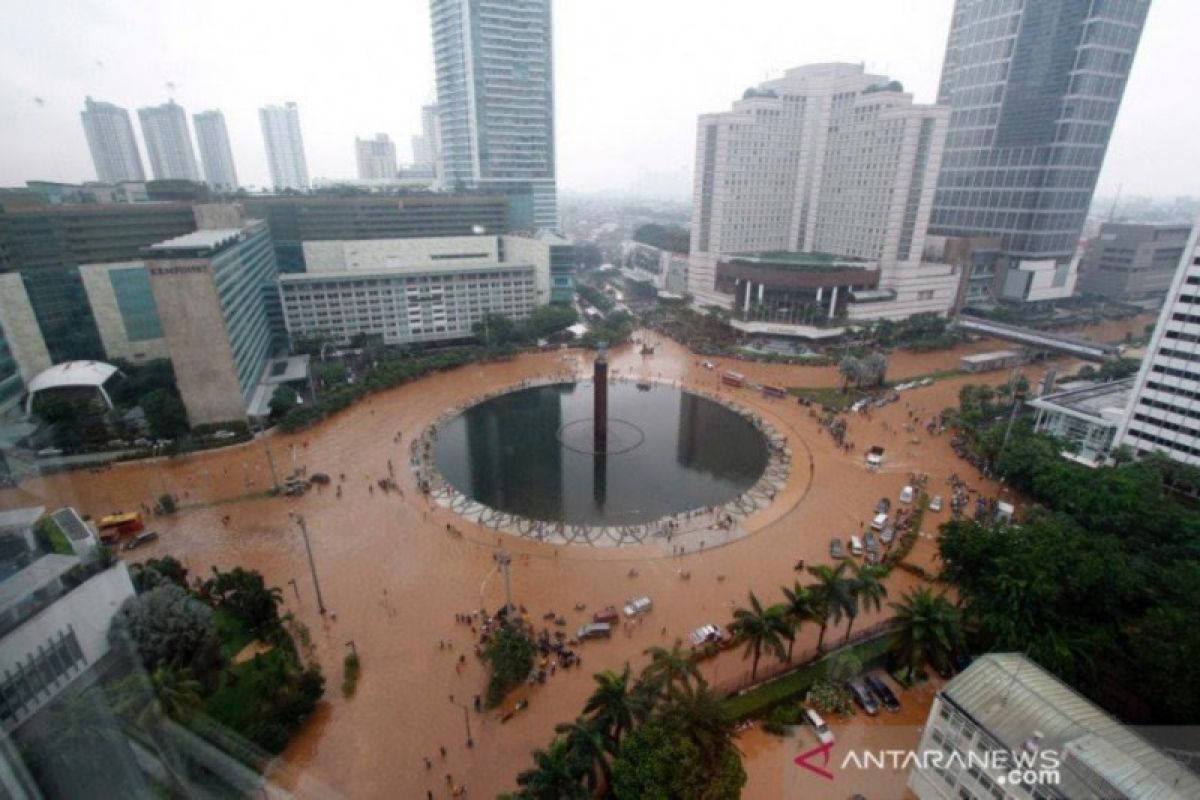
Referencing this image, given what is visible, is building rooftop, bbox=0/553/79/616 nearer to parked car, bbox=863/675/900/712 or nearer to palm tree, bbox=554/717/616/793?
palm tree, bbox=554/717/616/793

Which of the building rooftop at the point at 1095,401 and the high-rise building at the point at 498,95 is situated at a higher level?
the high-rise building at the point at 498,95

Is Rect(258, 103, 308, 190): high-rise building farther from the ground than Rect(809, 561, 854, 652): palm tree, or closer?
farther from the ground

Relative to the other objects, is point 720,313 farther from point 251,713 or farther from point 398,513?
point 251,713

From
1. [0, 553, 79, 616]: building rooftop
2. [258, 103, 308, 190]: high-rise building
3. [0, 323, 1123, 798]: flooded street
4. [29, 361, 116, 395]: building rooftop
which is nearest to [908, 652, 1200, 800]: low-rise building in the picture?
[0, 323, 1123, 798]: flooded street

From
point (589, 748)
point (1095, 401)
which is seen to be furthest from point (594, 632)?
point (1095, 401)

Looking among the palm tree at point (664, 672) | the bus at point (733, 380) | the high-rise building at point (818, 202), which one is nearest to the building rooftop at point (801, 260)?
the high-rise building at point (818, 202)

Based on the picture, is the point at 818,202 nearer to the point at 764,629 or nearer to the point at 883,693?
the point at 883,693

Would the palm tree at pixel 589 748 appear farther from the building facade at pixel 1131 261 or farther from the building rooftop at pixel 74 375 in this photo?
the building facade at pixel 1131 261
